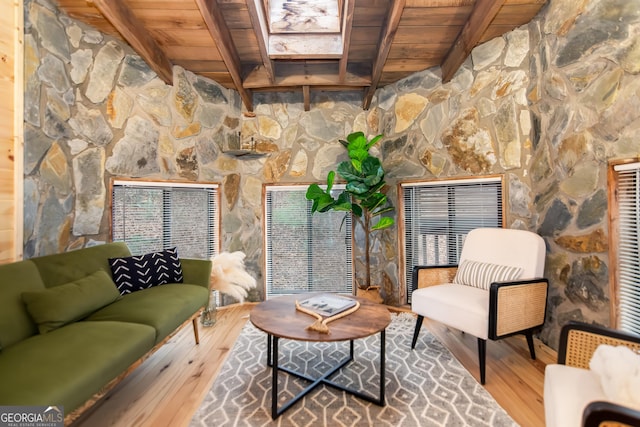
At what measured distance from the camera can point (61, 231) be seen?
2.32 meters

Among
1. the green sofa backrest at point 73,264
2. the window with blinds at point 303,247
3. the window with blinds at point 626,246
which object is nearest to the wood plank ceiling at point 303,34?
the window with blinds at point 303,247

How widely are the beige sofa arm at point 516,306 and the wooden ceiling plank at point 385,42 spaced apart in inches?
80.5

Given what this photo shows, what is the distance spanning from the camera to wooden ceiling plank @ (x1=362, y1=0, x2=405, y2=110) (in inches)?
86.1

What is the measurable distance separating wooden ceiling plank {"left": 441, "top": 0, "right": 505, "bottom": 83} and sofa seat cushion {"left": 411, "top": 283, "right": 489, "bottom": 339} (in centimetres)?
205

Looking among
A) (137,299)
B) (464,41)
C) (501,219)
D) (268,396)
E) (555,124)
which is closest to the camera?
(268,396)

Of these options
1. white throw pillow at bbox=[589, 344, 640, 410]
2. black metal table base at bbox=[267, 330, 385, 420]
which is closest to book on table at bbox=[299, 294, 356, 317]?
black metal table base at bbox=[267, 330, 385, 420]

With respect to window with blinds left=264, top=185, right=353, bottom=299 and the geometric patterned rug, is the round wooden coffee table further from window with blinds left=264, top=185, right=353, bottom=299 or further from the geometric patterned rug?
window with blinds left=264, top=185, right=353, bottom=299

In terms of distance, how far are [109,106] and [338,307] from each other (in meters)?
2.67

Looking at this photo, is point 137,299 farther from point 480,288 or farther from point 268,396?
point 480,288

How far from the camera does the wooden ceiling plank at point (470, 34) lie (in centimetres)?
218

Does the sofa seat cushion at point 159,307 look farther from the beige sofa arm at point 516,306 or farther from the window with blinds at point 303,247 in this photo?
the beige sofa arm at point 516,306

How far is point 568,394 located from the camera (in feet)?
3.70

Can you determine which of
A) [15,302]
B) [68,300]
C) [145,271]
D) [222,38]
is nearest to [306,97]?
[222,38]

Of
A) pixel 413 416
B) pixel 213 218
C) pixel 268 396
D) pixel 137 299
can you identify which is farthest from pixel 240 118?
pixel 413 416
